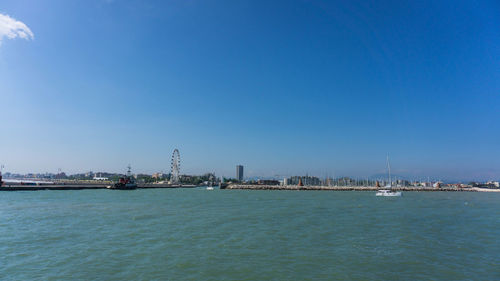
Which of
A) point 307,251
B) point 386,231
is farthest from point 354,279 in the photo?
point 386,231

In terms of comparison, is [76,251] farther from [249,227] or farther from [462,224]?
[462,224]

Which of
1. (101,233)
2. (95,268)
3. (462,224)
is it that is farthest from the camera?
(462,224)

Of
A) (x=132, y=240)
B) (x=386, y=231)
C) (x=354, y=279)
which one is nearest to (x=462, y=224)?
(x=386, y=231)

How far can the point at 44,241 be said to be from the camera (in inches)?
778

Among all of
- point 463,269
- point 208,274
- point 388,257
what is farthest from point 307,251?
point 463,269

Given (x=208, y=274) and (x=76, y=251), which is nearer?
(x=208, y=274)

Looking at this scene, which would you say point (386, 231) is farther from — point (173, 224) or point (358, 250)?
point (173, 224)

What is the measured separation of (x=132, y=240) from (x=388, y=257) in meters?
17.7

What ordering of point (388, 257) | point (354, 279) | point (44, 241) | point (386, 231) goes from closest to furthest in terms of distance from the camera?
point (354, 279) < point (388, 257) < point (44, 241) < point (386, 231)

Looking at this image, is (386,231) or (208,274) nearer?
(208,274)

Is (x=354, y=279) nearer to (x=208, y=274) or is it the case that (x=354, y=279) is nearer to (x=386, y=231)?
(x=208, y=274)

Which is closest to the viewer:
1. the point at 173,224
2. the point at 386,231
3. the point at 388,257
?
the point at 388,257

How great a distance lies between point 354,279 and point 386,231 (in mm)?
15035

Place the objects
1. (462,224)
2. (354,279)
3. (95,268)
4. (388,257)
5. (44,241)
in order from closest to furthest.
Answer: (354,279) → (95,268) → (388,257) → (44,241) → (462,224)
